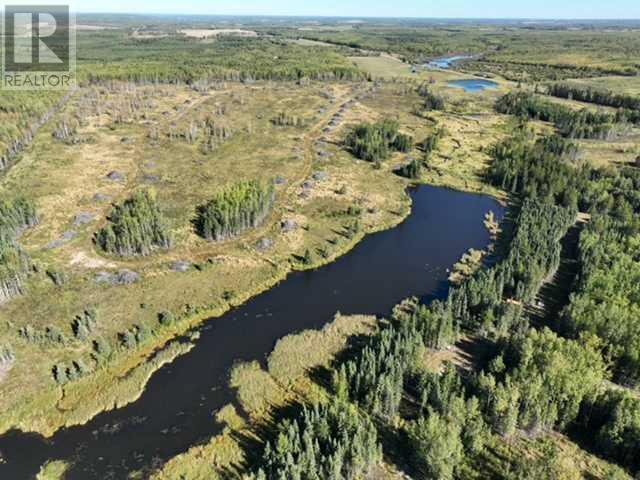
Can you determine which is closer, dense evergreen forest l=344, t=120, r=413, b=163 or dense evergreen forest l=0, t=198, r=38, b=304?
dense evergreen forest l=0, t=198, r=38, b=304

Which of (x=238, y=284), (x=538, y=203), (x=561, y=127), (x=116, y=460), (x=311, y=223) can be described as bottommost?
(x=116, y=460)

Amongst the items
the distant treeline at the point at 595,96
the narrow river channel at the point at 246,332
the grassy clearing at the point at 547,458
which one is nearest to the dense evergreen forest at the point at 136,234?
the narrow river channel at the point at 246,332

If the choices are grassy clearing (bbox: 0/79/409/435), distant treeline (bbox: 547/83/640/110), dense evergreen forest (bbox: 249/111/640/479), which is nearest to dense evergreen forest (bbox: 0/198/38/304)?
grassy clearing (bbox: 0/79/409/435)

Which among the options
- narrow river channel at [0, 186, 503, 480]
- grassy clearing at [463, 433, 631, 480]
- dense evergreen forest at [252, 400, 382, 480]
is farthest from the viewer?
narrow river channel at [0, 186, 503, 480]

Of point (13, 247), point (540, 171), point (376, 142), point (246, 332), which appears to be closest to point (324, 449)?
point (246, 332)

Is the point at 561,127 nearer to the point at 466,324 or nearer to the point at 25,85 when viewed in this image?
the point at 466,324

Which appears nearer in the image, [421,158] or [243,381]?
[243,381]

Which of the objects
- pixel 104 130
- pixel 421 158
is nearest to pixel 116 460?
pixel 421 158

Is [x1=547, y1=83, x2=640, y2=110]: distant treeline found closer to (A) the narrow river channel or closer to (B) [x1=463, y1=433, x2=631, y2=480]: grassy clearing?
(A) the narrow river channel
